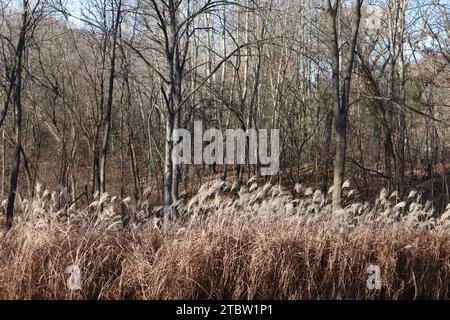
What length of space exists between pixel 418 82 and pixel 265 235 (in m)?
11.1

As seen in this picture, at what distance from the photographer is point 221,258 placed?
4.54 m

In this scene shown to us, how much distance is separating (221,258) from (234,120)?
11.8 m

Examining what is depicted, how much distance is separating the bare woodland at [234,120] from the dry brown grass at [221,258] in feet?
0.09

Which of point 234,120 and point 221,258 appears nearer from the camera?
point 221,258

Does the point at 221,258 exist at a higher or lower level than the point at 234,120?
lower

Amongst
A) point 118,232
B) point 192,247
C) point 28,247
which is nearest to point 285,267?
point 192,247

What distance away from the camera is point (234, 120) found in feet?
53.0

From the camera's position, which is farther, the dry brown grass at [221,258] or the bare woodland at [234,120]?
the bare woodland at [234,120]

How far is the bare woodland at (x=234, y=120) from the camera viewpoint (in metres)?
5.15

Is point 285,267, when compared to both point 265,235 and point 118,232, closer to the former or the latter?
point 265,235

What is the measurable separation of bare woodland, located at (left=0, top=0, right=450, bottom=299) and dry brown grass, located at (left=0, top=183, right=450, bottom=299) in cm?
3

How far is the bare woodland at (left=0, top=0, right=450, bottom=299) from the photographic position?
5152 millimetres

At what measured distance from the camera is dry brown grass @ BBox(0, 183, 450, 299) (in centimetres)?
412

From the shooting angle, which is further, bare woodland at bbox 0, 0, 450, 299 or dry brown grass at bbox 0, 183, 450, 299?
bare woodland at bbox 0, 0, 450, 299
